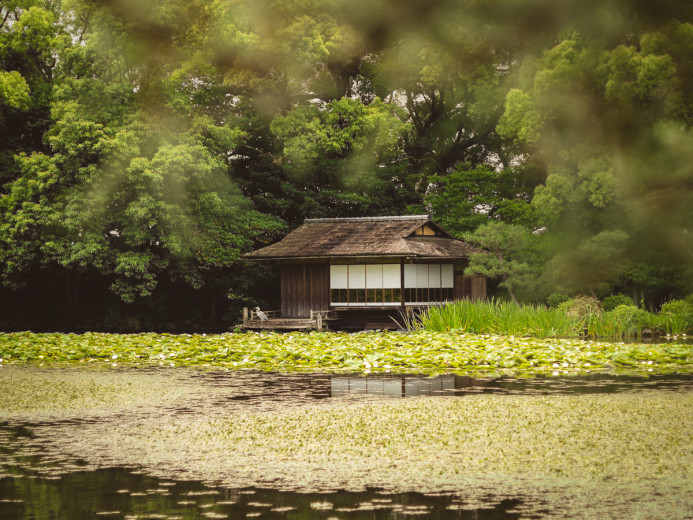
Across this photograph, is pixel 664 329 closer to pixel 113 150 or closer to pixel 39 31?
pixel 113 150

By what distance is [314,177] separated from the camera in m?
33.9

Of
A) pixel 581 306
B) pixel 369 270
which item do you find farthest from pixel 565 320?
pixel 369 270

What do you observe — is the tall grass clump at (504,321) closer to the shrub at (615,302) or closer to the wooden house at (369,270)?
the shrub at (615,302)

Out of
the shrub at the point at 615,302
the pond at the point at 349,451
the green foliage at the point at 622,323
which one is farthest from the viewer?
the shrub at the point at 615,302

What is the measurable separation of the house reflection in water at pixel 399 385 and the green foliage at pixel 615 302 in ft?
45.2

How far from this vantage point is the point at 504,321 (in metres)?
20.4

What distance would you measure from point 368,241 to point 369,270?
1007 mm

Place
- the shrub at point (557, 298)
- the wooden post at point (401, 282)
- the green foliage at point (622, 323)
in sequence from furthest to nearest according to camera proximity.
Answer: the wooden post at point (401, 282) < the shrub at point (557, 298) < the green foliage at point (622, 323)

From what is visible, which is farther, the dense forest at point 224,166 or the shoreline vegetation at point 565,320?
the dense forest at point 224,166

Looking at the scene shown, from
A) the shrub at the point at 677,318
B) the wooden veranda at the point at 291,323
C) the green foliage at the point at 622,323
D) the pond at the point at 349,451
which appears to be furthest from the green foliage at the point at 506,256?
the pond at the point at 349,451

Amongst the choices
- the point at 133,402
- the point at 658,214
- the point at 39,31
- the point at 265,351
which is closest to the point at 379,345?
the point at 265,351

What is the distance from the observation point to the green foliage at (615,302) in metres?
24.8

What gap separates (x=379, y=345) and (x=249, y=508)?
1201 centimetres

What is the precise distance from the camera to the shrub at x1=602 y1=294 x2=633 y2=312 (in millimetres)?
24766
